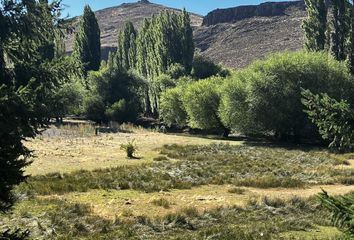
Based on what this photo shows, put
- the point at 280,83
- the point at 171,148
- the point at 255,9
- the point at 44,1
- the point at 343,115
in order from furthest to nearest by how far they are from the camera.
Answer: the point at 255,9
the point at 280,83
the point at 171,148
the point at 44,1
the point at 343,115

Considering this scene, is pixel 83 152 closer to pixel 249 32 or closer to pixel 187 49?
pixel 187 49

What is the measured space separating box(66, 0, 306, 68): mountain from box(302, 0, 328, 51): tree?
57944 millimetres

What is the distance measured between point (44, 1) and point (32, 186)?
12616mm

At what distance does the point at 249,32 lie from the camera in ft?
475

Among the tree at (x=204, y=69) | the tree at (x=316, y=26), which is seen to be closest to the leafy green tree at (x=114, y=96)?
the tree at (x=204, y=69)

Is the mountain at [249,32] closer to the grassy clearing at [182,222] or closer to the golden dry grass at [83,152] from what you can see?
the golden dry grass at [83,152]

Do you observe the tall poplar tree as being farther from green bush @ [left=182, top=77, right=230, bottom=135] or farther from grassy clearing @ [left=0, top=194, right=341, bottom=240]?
grassy clearing @ [left=0, top=194, right=341, bottom=240]

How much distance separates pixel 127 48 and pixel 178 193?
78532 millimetres

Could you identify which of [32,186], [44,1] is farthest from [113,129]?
[44,1]

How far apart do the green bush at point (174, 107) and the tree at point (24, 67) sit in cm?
5342

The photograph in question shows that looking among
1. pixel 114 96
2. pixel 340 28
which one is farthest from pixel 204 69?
pixel 340 28

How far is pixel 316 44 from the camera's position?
56594 millimetres

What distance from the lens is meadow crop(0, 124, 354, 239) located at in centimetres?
1348

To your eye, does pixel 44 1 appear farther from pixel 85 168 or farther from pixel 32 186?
pixel 85 168
